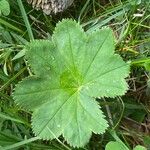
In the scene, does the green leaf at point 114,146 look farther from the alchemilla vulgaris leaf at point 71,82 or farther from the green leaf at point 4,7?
the green leaf at point 4,7

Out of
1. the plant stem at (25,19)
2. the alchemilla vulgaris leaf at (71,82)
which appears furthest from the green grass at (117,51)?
the alchemilla vulgaris leaf at (71,82)

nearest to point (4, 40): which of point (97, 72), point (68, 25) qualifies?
point (68, 25)

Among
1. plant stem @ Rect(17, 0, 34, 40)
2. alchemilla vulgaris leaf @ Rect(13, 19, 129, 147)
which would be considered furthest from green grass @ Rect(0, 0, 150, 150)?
alchemilla vulgaris leaf @ Rect(13, 19, 129, 147)

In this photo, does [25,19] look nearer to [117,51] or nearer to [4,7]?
[4,7]

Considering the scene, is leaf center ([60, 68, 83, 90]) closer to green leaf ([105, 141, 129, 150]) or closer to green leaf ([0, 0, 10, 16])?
green leaf ([105, 141, 129, 150])

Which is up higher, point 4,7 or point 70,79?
point 4,7

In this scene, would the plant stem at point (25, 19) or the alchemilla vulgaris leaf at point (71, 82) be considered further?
the plant stem at point (25, 19)

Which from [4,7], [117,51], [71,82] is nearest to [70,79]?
[71,82]
